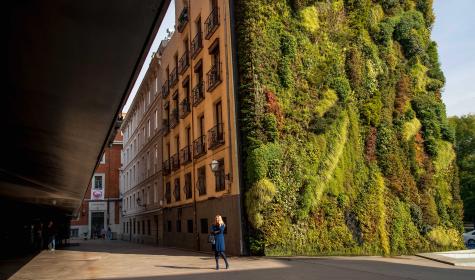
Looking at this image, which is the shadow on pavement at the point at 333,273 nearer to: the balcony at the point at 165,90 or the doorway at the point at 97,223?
the balcony at the point at 165,90

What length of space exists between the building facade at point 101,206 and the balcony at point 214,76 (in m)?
35.6

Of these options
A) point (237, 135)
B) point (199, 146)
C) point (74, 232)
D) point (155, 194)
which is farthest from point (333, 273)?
point (74, 232)

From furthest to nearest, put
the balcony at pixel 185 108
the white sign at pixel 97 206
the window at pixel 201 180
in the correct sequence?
the white sign at pixel 97 206, the balcony at pixel 185 108, the window at pixel 201 180

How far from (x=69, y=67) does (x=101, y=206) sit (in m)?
54.0

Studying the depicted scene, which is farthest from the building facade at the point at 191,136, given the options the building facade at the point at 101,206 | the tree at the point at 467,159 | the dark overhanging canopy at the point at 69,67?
the tree at the point at 467,159

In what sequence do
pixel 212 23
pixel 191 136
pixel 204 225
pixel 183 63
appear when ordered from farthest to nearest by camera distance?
pixel 183 63
pixel 191 136
pixel 204 225
pixel 212 23

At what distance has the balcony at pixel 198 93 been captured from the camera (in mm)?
23236

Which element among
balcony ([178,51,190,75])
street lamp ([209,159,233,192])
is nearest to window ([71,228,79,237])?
balcony ([178,51,190,75])

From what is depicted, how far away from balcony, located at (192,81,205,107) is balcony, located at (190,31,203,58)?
1.80 m

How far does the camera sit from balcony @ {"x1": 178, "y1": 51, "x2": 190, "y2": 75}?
25881 mm

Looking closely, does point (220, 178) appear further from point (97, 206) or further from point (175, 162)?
point (97, 206)

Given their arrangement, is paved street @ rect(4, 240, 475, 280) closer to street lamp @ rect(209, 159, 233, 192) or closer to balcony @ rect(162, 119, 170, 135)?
street lamp @ rect(209, 159, 233, 192)

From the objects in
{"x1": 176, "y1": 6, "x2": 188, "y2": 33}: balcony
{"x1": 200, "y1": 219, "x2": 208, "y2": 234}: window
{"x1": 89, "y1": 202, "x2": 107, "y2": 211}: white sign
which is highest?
{"x1": 176, "y1": 6, "x2": 188, "y2": 33}: balcony

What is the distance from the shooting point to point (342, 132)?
20312 millimetres
